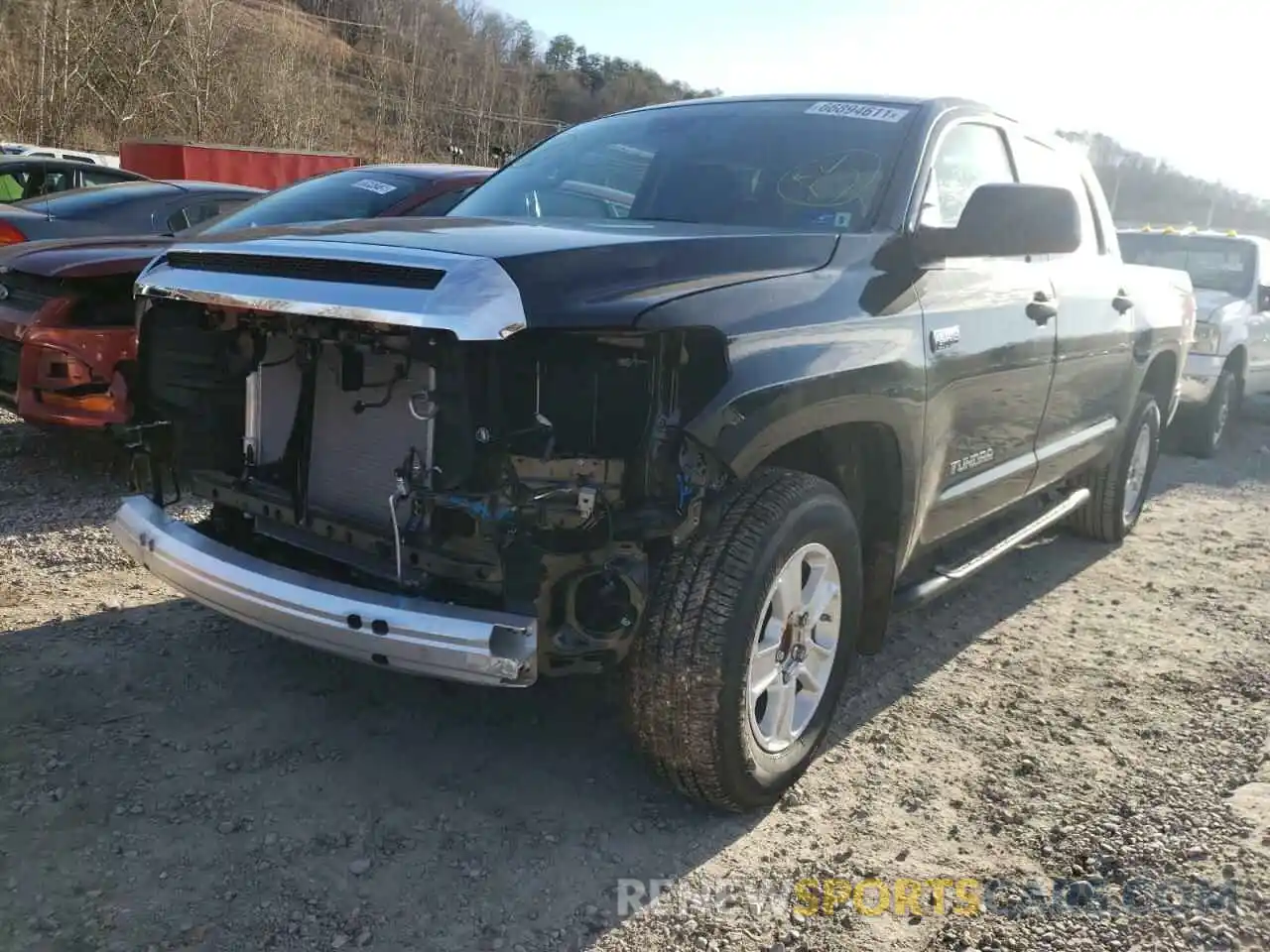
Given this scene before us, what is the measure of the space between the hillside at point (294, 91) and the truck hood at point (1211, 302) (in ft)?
39.6

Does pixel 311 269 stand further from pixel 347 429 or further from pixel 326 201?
pixel 326 201

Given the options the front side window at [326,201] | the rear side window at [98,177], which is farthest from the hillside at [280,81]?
the front side window at [326,201]

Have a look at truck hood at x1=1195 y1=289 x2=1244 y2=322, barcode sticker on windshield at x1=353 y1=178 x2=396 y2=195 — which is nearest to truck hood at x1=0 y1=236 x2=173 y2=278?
barcode sticker on windshield at x1=353 y1=178 x2=396 y2=195

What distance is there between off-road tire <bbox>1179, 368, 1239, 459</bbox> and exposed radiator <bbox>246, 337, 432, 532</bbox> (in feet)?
25.9

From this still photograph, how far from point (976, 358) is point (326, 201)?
4.01 metres

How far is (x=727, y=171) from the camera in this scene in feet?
11.9

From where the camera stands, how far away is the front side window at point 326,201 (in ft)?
19.6

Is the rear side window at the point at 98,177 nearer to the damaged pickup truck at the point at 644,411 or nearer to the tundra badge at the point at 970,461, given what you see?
the damaged pickup truck at the point at 644,411

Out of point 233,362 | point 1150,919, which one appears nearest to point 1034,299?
point 1150,919

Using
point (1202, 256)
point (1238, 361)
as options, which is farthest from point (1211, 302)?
point (1202, 256)

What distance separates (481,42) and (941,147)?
68.8 m

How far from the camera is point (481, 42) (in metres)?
66.6

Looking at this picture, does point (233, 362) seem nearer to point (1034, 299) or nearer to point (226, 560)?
point (226, 560)

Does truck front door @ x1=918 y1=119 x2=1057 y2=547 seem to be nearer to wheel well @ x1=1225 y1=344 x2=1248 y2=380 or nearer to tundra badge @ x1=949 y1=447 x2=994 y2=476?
tundra badge @ x1=949 y1=447 x2=994 y2=476
